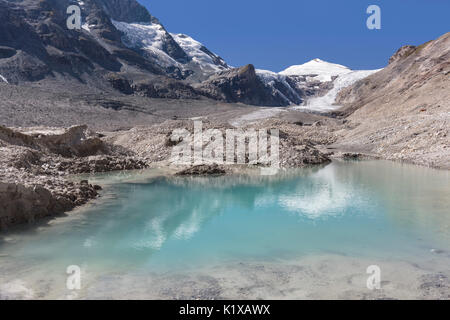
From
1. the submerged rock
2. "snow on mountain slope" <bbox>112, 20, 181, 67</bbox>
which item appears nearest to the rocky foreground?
the submerged rock

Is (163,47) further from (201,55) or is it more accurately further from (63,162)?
(63,162)

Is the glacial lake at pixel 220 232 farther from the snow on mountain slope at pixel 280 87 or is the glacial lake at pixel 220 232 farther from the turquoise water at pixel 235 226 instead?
the snow on mountain slope at pixel 280 87

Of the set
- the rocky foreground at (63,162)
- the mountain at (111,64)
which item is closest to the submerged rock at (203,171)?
the rocky foreground at (63,162)

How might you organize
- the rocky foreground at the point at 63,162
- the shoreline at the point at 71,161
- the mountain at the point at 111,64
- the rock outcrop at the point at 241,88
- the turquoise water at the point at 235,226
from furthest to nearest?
the rock outcrop at the point at 241,88
the mountain at the point at 111,64
the shoreline at the point at 71,161
the rocky foreground at the point at 63,162
the turquoise water at the point at 235,226

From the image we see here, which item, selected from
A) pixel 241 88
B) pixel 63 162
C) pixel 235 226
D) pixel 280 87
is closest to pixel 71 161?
pixel 63 162
